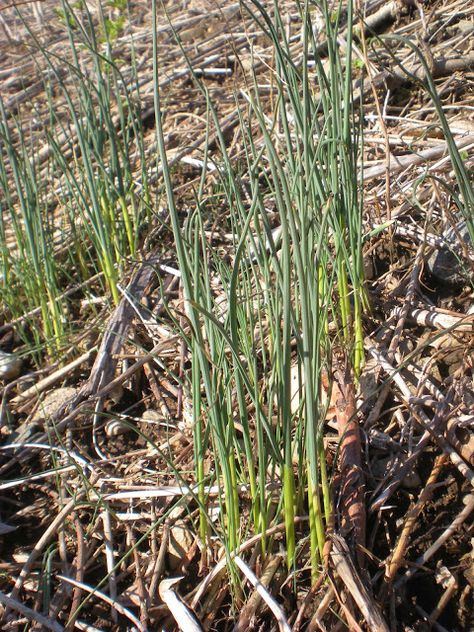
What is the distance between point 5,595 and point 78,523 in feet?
0.61

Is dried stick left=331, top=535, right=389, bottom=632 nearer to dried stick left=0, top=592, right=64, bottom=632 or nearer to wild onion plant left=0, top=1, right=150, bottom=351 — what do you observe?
dried stick left=0, top=592, right=64, bottom=632

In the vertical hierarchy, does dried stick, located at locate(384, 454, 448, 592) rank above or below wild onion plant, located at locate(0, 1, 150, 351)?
below

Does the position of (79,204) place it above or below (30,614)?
above

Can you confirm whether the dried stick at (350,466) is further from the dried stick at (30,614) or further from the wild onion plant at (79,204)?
the wild onion plant at (79,204)

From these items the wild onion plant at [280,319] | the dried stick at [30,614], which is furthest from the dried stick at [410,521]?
the dried stick at [30,614]

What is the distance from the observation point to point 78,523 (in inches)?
55.9

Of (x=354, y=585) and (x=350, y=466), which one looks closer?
(x=354, y=585)

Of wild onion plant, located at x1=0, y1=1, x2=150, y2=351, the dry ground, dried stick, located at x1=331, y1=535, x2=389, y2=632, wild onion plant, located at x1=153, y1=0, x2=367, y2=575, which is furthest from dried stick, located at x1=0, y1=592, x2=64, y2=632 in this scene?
wild onion plant, located at x1=0, y1=1, x2=150, y2=351

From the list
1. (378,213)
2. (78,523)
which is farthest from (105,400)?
(378,213)

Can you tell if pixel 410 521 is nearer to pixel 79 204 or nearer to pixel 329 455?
pixel 329 455

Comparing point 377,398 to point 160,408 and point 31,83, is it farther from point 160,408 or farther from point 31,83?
point 31,83

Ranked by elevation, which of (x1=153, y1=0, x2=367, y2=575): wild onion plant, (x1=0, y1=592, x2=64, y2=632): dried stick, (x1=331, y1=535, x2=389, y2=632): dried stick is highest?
(x1=153, y1=0, x2=367, y2=575): wild onion plant

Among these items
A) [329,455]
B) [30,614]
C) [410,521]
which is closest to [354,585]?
[410,521]

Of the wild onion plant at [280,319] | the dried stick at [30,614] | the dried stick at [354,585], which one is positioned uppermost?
the wild onion plant at [280,319]
